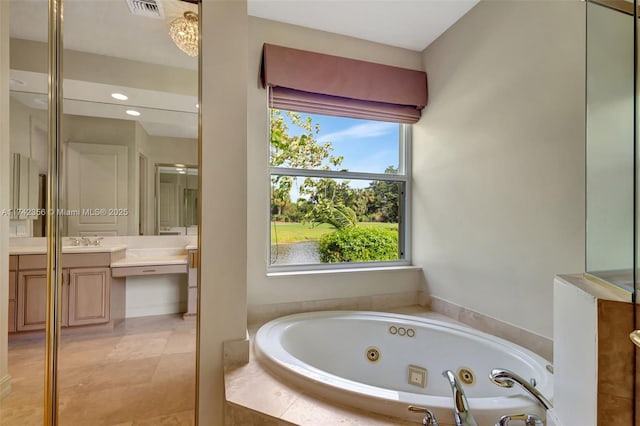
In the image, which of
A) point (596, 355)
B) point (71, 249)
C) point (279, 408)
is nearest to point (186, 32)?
point (71, 249)

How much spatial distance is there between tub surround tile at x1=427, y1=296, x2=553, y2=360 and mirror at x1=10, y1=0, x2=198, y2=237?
1.83 m

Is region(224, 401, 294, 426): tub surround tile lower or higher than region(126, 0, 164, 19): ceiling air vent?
lower

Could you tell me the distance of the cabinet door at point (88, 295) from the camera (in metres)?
1.42

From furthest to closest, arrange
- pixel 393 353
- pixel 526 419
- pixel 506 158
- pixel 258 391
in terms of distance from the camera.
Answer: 1. pixel 393 353
2. pixel 506 158
3. pixel 258 391
4. pixel 526 419

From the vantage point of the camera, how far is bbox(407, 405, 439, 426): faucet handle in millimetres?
938

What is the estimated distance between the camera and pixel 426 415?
0.98 metres

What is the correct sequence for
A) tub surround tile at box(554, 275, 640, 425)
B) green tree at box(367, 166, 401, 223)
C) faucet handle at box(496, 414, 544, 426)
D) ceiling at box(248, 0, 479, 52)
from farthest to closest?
green tree at box(367, 166, 401, 223)
ceiling at box(248, 0, 479, 52)
faucet handle at box(496, 414, 544, 426)
tub surround tile at box(554, 275, 640, 425)

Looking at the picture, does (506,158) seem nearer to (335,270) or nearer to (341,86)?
(341,86)

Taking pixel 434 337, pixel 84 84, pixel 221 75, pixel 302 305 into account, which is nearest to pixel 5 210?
pixel 84 84

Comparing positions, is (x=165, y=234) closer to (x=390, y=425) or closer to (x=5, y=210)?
(x=5, y=210)

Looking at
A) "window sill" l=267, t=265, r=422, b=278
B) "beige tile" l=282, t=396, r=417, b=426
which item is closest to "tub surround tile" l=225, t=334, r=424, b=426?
"beige tile" l=282, t=396, r=417, b=426

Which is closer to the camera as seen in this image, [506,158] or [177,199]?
[177,199]

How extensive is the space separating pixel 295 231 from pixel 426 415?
4.79ft

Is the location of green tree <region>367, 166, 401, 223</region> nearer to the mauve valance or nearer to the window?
the window
